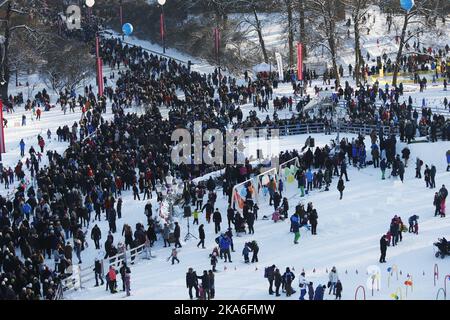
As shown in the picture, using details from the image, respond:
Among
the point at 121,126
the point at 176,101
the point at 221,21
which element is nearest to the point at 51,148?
the point at 121,126

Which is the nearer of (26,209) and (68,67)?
(26,209)

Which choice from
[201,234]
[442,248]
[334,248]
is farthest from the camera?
[201,234]

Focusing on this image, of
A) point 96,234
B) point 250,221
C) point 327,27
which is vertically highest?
point 327,27

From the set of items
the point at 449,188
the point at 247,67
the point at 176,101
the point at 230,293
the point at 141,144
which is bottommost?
the point at 230,293

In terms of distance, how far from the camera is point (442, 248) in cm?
2767

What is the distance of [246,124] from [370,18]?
26.7 metres

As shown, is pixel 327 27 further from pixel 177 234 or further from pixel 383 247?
pixel 383 247

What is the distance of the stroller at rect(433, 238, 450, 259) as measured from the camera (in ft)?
90.7

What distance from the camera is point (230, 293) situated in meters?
26.3

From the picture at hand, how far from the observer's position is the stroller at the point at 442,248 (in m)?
27.6

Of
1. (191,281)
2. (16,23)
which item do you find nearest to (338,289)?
(191,281)

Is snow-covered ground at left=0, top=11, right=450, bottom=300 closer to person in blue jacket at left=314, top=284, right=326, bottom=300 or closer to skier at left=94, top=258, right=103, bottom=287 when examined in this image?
skier at left=94, top=258, right=103, bottom=287

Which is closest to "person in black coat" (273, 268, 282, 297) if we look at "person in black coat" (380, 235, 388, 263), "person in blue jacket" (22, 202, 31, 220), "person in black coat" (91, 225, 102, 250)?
"person in black coat" (380, 235, 388, 263)

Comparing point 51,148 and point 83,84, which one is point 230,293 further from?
point 83,84
